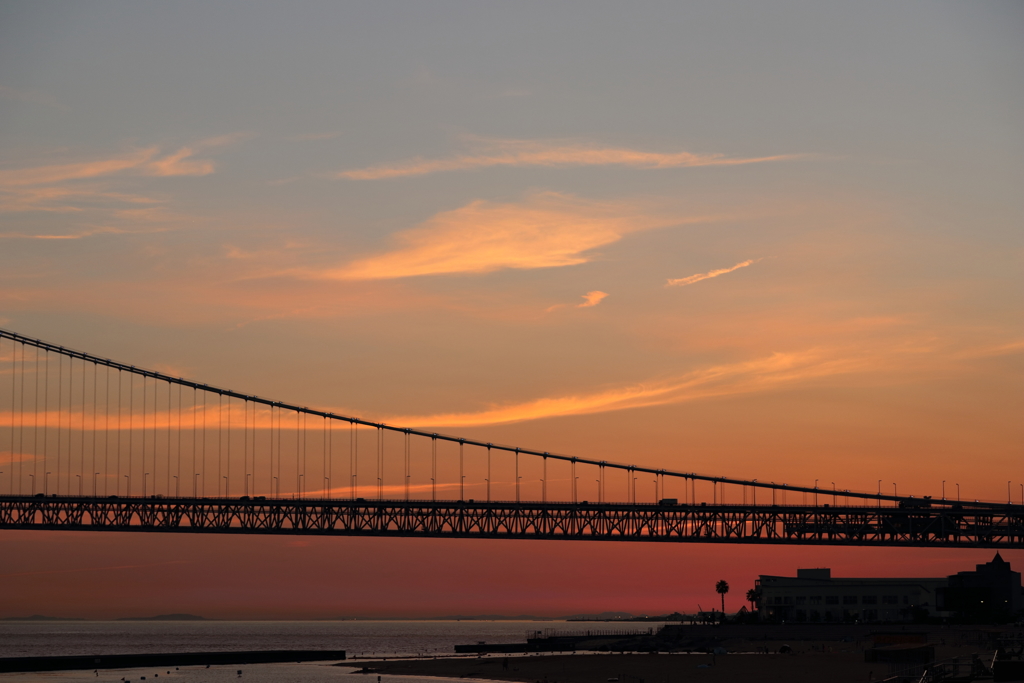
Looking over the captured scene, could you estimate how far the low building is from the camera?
376ft

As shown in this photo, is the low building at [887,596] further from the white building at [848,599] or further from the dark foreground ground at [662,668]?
the dark foreground ground at [662,668]

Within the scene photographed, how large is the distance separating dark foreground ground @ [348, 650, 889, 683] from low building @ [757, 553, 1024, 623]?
34135 mm

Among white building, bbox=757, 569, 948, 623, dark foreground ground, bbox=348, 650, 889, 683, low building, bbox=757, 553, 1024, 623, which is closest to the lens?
dark foreground ground, bbox=348, 650, 889, 683

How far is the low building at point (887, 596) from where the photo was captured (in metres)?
115

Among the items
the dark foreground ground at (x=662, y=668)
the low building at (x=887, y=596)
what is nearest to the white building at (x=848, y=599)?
the low building at (x=887, y=596)

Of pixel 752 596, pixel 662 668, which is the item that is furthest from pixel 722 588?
pixel 662 668

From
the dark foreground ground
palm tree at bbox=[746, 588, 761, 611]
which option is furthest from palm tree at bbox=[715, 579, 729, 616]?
the dark foreground ground

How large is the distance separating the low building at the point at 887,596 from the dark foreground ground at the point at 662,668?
1344 inches

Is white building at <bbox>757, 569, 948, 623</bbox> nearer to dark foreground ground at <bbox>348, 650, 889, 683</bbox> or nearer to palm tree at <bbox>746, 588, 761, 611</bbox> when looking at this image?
palm tree at <bbox>746, 588, 761, 611</bbox>

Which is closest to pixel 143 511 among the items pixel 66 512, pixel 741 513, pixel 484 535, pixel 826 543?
pixel 66 512

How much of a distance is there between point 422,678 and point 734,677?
2647cm

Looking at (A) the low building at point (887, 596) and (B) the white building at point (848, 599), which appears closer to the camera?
(A) the low building at point (887, 596)

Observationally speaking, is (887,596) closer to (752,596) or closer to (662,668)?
A: (752,596)

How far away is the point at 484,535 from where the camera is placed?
104 m
